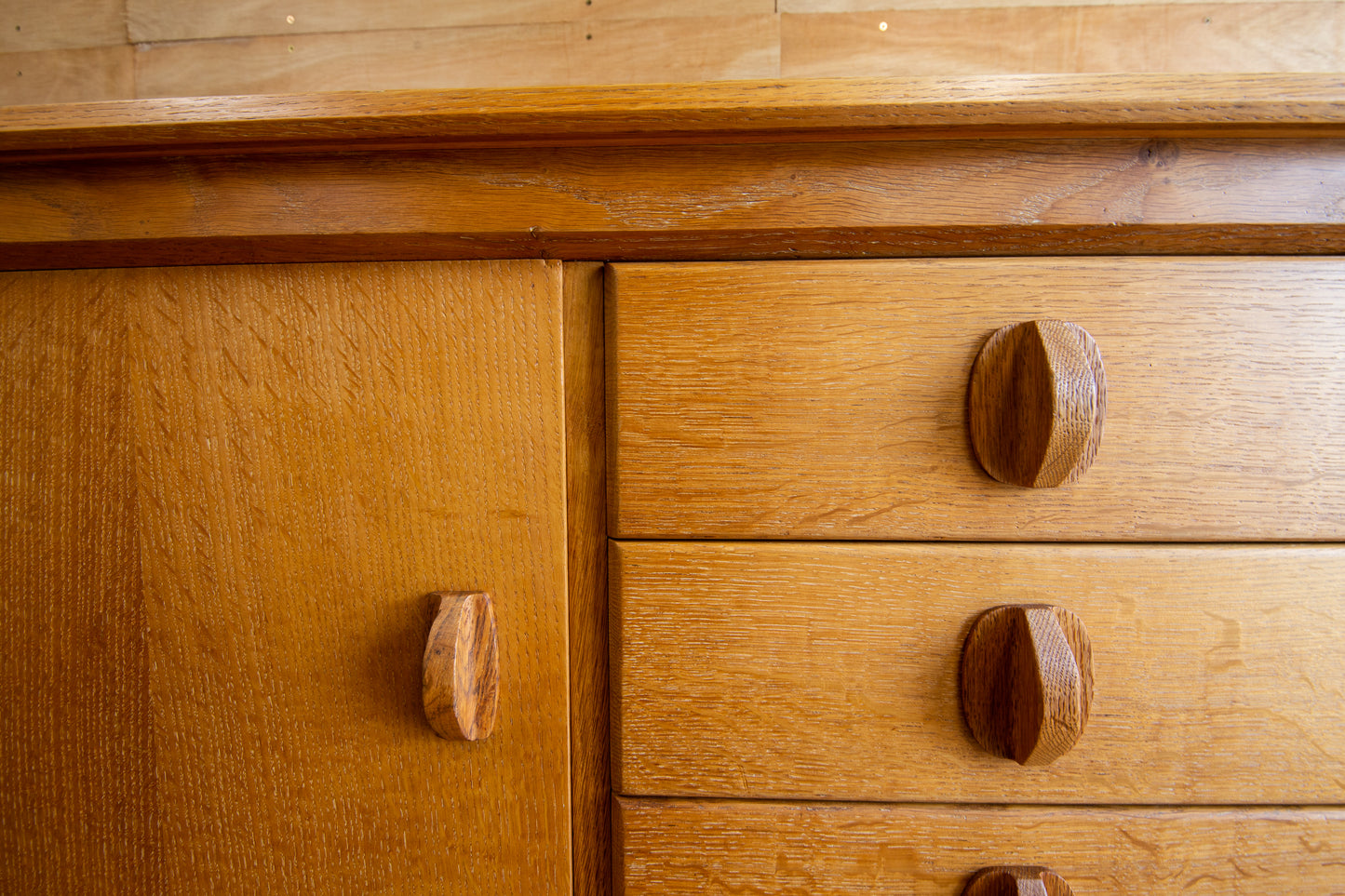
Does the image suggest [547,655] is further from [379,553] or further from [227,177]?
[227,177]

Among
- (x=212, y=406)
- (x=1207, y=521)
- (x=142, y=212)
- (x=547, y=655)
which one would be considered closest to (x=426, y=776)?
(x=547, y=655)

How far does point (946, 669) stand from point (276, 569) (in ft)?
1.25

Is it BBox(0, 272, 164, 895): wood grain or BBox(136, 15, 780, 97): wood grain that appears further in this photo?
BBox(136, 15, 780, 97): wood grain

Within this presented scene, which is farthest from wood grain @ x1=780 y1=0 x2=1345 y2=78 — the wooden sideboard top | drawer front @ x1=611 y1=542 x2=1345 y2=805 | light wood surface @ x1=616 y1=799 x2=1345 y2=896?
light wood surface @ x1=616 y1=799 x2=1345 y2=896

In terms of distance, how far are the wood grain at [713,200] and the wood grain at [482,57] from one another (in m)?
0.49

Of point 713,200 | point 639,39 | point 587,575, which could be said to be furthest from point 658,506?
point 639,39

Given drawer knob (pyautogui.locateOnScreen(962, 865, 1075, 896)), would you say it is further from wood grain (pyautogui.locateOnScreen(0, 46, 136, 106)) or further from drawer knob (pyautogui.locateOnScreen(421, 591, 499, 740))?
wood grain (pyautogui.locateOnScreen(0, 46, 136, 106))

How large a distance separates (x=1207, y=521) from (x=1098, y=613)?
8 cm

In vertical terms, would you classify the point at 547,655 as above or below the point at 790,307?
below

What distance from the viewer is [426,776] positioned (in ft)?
1.16

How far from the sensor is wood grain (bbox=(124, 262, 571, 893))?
349mm

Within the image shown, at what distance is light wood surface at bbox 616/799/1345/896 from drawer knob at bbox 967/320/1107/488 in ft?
0.64

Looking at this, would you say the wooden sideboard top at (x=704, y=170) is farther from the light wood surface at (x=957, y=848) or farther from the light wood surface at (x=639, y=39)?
the light wood surface at (x=639, y=39)

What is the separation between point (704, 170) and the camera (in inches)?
13.0
